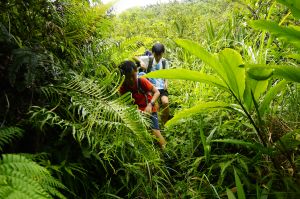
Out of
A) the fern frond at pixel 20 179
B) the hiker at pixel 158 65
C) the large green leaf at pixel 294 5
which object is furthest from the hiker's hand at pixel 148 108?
the large green leaf at pixel 294 5

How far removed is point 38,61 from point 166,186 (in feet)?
4.11

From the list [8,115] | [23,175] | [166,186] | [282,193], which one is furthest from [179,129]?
[23,175]

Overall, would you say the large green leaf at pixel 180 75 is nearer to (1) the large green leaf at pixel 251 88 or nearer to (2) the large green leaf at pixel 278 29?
(1) the large green leaf at pixel 251 88

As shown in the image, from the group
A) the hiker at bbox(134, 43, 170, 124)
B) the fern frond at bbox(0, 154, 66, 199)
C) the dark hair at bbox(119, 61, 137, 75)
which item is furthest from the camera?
the hiker at bbox(134, 43, 170, 124)

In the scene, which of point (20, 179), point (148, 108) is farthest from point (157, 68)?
point (20, 179)

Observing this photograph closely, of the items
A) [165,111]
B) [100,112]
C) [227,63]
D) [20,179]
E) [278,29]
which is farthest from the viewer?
[165,111]

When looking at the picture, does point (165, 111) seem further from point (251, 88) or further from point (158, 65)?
point (251, 88)

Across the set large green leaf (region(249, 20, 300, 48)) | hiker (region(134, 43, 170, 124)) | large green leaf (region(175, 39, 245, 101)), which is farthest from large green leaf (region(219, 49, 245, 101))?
hiker (region(134, 43, 170, 124))

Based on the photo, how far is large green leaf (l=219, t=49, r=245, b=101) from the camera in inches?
59.2

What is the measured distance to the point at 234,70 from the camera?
1.55m

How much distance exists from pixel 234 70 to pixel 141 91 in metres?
1.53

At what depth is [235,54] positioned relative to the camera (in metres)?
1.50

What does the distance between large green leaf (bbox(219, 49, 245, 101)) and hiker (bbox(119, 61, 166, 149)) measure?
1244mm

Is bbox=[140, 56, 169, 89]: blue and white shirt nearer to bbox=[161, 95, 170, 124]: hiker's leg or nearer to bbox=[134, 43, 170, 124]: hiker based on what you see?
bbox=[134, 43, 170, 124]: hiker
